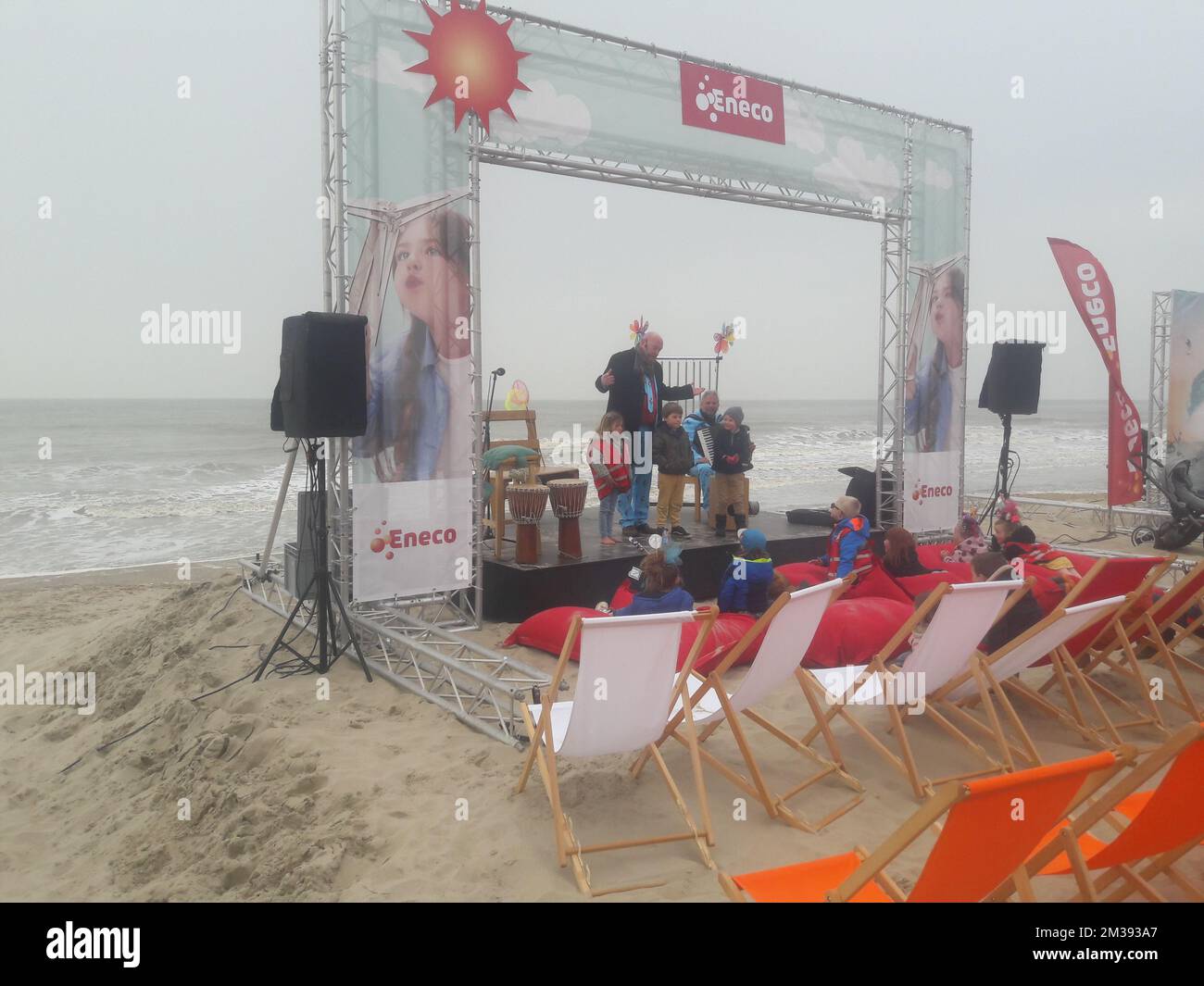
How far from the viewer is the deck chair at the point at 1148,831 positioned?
184cm

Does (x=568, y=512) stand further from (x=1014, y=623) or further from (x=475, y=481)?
(x=1014, y=623)

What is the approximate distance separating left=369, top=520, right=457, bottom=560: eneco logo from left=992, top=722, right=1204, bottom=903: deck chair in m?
3.71

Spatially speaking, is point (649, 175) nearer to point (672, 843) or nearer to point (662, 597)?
point (662, 597)

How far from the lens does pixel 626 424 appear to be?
6660 millimetres

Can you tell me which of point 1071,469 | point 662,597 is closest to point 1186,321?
point 662,597

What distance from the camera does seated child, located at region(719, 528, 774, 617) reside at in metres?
4.88

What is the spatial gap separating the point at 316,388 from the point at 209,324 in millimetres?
967

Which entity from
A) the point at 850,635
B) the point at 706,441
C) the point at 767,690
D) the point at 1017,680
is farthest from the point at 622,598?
the point at 706,441

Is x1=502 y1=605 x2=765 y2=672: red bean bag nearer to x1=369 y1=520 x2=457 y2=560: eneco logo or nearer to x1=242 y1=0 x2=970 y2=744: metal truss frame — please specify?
x1=242 y1=0 x2=970 y2=744: metal truss frame

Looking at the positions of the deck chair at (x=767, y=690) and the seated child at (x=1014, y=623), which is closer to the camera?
the deck chair at (x=767, y=690)

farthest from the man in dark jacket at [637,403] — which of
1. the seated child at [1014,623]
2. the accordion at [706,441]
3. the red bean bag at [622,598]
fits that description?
the seated child at [1014,623]

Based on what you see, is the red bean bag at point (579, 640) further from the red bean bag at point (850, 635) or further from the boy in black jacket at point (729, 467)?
the boy in black jacket at point (729, 467)

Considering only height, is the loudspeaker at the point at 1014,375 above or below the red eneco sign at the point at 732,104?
below

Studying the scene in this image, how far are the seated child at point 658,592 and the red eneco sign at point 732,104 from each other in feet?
12.1
